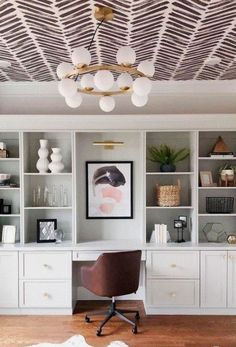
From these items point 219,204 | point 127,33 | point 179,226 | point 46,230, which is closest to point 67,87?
point 127,33

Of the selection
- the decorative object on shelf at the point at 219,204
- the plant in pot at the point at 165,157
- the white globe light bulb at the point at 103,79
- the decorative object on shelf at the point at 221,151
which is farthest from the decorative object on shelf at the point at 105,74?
the decorative object on shelf at the point at 219,204

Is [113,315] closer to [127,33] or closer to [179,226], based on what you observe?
[179,226]

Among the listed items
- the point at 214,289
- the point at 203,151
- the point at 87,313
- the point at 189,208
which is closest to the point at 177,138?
the point at 203,151

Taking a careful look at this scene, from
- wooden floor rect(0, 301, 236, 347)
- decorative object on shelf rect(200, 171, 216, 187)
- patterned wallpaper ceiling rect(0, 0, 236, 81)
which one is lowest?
wooden floor rect(0, 301, 236, 347)

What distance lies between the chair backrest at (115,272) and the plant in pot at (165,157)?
1155 mm

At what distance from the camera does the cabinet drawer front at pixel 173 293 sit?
424 centimetres

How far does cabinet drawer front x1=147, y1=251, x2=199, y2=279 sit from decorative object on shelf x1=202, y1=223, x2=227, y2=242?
0.45 meters

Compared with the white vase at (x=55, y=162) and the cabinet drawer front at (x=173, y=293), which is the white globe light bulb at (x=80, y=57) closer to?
the white vase at (x=55, y=162)

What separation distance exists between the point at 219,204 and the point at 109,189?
1365mm

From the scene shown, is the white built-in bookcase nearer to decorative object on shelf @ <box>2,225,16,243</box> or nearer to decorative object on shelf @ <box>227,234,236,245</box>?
decorative object on shelf @ <box>2,225,16,243</box>

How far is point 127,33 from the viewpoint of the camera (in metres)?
3.12

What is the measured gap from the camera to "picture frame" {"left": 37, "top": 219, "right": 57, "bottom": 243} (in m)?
4.48

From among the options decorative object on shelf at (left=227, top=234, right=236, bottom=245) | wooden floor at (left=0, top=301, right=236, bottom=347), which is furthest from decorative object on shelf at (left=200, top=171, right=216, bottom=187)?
wooden floor at (left=0, top=301, right=236, bottom=347)

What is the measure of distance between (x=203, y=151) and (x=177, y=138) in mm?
364
